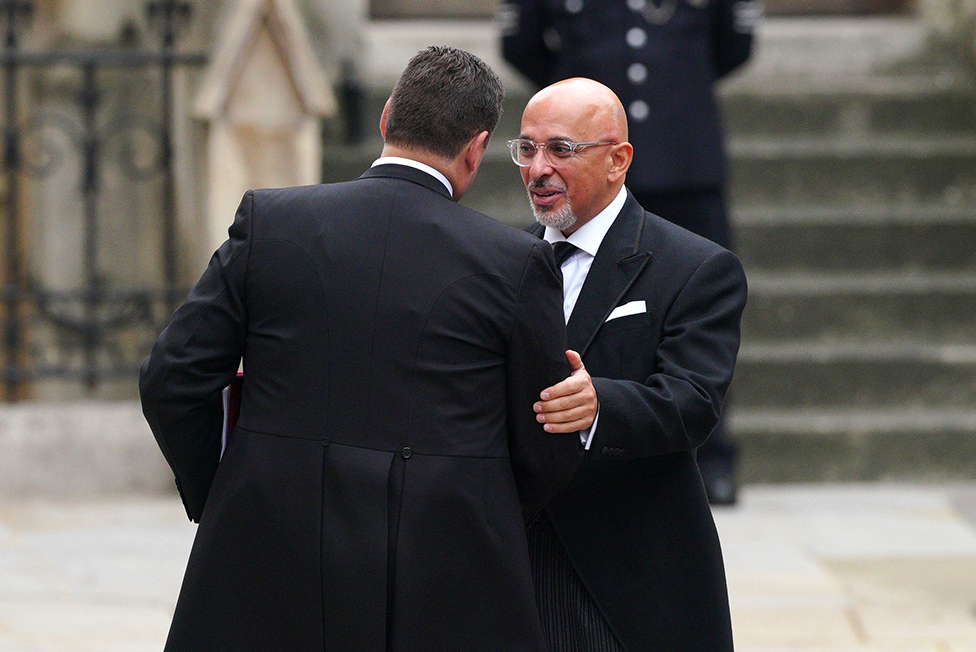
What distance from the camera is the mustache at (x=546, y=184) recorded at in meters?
3.26

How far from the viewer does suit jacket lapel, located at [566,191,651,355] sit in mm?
3217

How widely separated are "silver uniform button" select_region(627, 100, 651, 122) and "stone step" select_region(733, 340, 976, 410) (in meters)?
1.36

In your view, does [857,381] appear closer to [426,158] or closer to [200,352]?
[426,158]

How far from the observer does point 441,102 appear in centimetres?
284

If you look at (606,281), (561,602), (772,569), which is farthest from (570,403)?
(772,569)

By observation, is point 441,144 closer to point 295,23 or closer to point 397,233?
point 397,233

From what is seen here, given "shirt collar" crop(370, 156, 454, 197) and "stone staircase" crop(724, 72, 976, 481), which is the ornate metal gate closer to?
"stone staircase" crop(724, 72, 976, 481)

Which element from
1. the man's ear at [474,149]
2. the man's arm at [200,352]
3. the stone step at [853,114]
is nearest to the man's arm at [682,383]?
the man's ear at [474,149]

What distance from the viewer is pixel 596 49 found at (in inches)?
249

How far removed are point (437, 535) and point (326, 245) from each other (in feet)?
1.76

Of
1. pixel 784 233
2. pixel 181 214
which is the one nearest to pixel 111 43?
pixel 181 214

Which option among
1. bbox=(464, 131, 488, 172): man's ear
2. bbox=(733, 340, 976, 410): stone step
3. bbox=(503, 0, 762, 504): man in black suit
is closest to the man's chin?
bbox=(464, 131, 488, 172): man's ear

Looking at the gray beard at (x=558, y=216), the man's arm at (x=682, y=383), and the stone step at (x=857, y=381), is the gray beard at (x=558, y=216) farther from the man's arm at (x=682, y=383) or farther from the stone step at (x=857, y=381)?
the stone step at (x=857, y=381)

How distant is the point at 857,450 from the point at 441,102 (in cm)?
449
